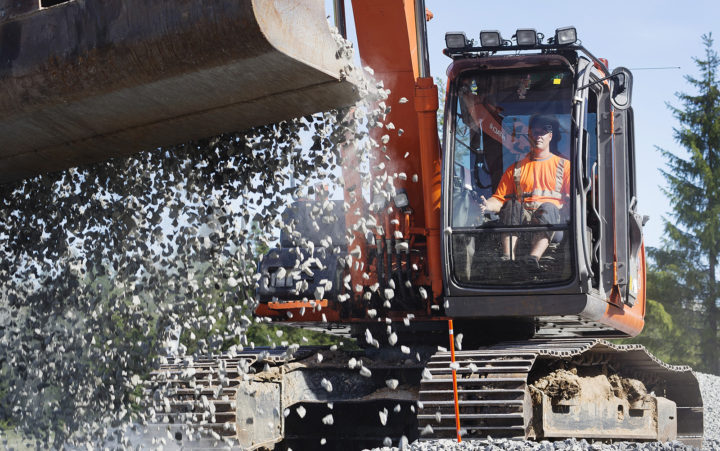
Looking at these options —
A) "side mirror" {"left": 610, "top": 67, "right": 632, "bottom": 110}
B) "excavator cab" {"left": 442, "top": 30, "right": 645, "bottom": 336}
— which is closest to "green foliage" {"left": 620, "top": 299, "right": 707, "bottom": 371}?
"excavator cab" {"left": 442, "top": 30, "right": 645, "bottom": 336}

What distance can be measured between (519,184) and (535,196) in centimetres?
12

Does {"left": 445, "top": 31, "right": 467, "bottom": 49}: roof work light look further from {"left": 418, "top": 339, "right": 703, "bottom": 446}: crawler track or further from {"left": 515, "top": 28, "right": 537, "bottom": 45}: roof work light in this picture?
{"left": 418, "top": 339, "right": 703, "bottom": 446}: crawler track

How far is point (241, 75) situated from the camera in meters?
3.79

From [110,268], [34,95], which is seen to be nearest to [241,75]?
[34,95]

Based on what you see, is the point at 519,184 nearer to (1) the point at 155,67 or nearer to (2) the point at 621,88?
(2) the point at 621,88

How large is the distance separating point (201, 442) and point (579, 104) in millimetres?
3100

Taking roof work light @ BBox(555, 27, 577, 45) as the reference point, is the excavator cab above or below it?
below

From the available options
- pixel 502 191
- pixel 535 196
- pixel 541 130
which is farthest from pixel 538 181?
pixel 541 130

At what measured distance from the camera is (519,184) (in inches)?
214

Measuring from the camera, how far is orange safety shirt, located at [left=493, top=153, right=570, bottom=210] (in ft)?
17.8

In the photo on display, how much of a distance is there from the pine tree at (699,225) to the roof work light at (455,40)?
21809 millimetres

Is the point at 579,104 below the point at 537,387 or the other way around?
the other way around

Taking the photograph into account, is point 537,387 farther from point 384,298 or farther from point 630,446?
point 384,298

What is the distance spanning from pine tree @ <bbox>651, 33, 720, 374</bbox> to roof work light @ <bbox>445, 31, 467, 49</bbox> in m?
21.8
